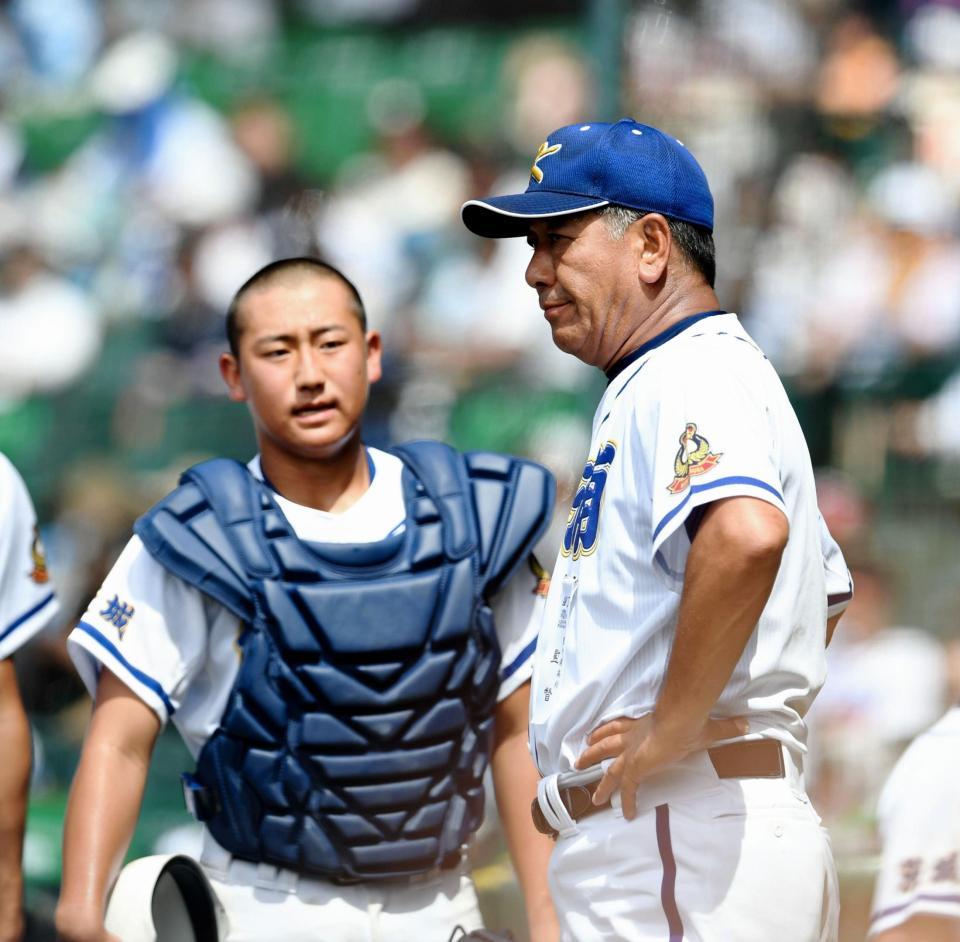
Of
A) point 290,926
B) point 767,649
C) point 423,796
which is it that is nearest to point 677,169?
point 767,649

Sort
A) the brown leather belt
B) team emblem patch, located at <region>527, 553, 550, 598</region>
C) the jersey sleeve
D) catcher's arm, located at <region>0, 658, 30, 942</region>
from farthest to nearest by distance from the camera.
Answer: catcher's arm, located at <region>0, 658, 30, 942</region>
team emblem patch, located at <region>527, 553, 550, 598</region>
the brown leather belt
the jersey sleeve

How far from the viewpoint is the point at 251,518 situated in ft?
10.3

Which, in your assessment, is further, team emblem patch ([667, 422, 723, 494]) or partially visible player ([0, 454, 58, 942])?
partially visible player ([0, 454, 58, 942])

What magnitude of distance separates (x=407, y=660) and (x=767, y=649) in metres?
0.90

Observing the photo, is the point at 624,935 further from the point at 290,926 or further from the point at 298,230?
the point at 298,230

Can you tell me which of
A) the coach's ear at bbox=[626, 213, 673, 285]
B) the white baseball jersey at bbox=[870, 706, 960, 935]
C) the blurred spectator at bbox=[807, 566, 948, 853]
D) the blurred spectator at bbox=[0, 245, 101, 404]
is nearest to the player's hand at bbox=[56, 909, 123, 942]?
the white baseball jersey at bbox=[870, 706, 960, 935]

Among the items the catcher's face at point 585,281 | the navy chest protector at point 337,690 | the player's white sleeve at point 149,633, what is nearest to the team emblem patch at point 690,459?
the catcher's face at point 585,281

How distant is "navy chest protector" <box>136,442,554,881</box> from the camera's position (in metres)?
3.05

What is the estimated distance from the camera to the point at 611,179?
8.45ft

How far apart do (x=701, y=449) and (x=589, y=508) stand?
27 cm

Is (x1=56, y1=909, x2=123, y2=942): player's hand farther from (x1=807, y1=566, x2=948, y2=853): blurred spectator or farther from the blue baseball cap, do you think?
(x1=807, y1=566, x2=948, y2=853): blurred spectator

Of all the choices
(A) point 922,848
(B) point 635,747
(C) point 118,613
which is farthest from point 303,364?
(A) point 922,848

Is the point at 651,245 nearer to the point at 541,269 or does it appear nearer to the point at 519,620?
the point at 541,269

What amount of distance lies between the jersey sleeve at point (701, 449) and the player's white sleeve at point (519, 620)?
0.90 m
